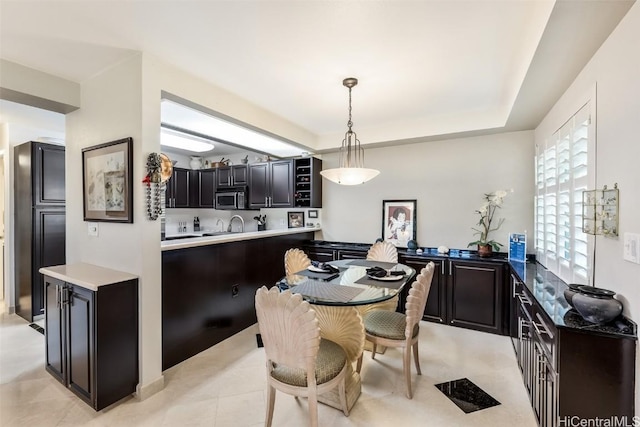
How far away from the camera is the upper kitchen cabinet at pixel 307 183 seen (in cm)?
464

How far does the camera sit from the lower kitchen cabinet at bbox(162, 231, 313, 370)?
2600mm

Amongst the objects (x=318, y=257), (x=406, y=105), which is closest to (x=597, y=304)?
(x=406, y=105)

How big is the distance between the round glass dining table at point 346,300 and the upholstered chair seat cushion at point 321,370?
307mm

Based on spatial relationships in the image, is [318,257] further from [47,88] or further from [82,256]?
[47,88]

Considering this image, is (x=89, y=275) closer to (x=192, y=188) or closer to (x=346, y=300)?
(x=346, y=300)

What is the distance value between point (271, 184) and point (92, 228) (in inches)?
105

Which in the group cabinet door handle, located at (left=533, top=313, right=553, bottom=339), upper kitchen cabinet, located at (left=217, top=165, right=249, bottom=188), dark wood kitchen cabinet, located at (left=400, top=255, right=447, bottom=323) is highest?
upper kitchen cabinet, located at (left=217, top=165, right=249, bottom=188)

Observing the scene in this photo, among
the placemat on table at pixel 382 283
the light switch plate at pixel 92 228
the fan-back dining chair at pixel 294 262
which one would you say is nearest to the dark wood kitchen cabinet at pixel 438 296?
the placemat on table at pixel 382 283

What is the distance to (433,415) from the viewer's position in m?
2.03

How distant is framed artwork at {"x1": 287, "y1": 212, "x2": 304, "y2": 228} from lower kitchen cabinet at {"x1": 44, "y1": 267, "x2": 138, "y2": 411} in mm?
3079

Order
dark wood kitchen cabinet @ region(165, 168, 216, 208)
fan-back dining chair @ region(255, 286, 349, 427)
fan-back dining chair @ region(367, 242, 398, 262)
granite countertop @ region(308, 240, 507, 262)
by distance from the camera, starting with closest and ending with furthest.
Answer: fan-back dining chair @ region(255, 286, 349, 427) → granite countertop @ region(308, 240, 507, 262) → fan-back dining chair @ region(367, 242, 398, 262) → dark wood kitchen cabinet @ region(165, 168, 216, 208)

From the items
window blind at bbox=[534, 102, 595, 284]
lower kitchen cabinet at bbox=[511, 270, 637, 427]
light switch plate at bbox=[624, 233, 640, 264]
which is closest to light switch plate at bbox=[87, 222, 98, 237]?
lower kitchen cabinet at bbox=[511, 270, 637, 427]

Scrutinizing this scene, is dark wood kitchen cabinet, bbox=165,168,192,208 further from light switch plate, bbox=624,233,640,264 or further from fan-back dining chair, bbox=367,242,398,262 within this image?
light switch plate, bbox=624,233,640,264

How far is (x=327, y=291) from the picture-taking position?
7.33 feet
